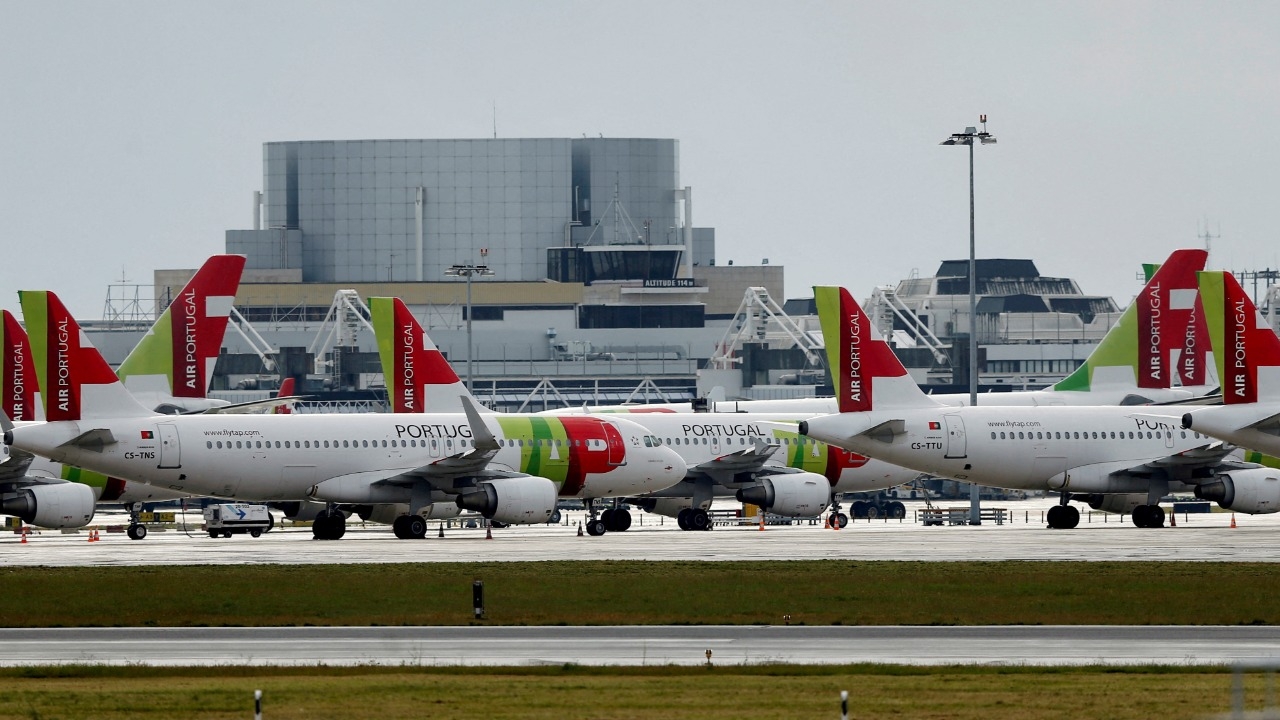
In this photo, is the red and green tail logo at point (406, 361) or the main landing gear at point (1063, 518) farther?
the red and green tail logo at point (406, 361)

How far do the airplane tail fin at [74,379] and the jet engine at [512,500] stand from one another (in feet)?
34.1

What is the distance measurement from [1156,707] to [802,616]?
37.7ft

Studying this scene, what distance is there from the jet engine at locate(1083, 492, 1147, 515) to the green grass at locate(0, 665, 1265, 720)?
41.7m

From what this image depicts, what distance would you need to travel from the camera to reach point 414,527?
61.1 meters

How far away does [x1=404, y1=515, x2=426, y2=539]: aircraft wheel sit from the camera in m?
61.0

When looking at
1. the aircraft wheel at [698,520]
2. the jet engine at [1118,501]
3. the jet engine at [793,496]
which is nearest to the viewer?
the jet engine at [1118,501]

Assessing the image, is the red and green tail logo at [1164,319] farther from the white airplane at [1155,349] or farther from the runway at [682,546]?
the runway at [682,546]

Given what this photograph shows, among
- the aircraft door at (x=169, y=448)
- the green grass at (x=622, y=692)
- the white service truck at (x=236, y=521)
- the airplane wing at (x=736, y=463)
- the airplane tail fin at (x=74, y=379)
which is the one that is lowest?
the white service truck at (x=236, y=521)

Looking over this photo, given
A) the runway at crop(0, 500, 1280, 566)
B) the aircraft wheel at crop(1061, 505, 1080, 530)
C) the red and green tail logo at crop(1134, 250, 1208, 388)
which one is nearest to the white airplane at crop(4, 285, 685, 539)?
the runway at crop(0, 500, 1280, 566)

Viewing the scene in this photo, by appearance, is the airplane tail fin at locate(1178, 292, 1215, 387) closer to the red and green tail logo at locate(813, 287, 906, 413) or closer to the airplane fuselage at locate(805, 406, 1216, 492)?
the airplane fuselage at locate(805, 406, 1216, 492)

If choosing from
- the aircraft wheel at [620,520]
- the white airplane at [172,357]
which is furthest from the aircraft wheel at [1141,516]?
the white airplane at [172,357]

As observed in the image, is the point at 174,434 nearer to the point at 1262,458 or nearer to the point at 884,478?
the point at 884,478

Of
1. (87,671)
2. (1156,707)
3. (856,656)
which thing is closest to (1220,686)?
(1156,707)

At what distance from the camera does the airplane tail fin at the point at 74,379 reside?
55.2 metres
